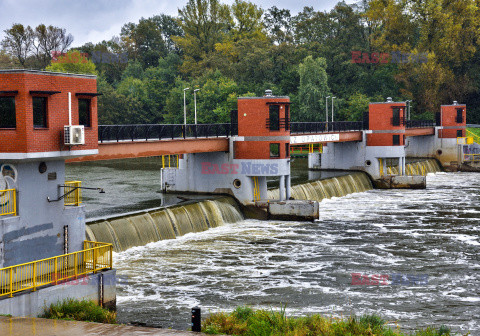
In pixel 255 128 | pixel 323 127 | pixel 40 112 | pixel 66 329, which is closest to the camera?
pixel 66 329

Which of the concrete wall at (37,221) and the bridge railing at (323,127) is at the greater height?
the bridge railing at (323,127)

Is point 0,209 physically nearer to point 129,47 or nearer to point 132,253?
point 132,253

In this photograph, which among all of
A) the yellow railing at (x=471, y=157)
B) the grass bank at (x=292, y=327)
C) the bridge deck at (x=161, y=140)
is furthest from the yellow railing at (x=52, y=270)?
the yellow railing at (x=471, y=157)

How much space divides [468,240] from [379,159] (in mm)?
30545

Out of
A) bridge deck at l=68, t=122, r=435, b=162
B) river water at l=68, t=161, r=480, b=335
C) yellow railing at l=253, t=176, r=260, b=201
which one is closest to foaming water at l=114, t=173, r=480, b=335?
river water at l=68, t=161, r=480, b=335

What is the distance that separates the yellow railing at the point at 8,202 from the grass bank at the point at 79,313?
353 centimetres

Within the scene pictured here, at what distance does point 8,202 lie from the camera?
69.6 feet

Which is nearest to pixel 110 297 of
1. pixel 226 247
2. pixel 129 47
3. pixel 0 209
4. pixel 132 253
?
pixel 0 209

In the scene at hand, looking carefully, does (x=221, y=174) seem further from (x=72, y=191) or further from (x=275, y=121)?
(x=72, y=191)

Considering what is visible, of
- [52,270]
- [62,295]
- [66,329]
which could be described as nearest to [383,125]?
[52,270]

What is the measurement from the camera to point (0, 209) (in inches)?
832

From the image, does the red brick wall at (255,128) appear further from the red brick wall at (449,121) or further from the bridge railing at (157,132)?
the red brick wall at (449,121)

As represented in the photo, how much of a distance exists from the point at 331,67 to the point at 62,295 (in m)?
88.5

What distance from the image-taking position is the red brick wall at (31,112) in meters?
21.2
